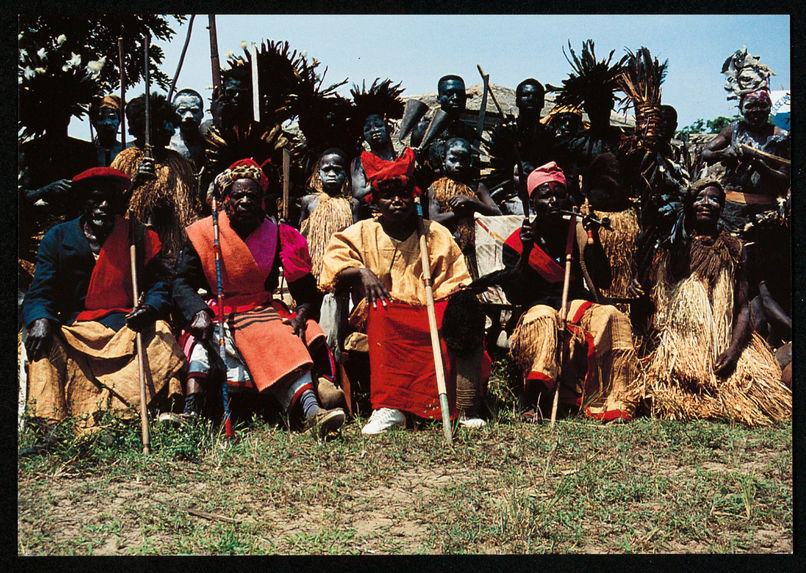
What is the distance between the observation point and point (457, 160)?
645 cm

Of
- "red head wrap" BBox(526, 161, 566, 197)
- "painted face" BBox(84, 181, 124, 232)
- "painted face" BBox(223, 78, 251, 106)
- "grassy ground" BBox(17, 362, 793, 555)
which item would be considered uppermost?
"painted face" BBox(223, 78, 251, 106)

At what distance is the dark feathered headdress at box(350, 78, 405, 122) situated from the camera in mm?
7188

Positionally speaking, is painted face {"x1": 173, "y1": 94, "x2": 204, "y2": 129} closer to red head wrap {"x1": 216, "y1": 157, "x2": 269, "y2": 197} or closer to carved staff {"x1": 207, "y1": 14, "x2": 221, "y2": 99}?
carved staff {"x1": 207, "y1": 14, "x2": 221, "y2": 99}

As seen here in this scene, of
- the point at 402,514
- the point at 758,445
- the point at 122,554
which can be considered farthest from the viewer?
the point at 758,445

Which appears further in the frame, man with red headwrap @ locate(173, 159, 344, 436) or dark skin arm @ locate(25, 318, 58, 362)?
man with red headwrap @ locate(173, 159, 344, 436)

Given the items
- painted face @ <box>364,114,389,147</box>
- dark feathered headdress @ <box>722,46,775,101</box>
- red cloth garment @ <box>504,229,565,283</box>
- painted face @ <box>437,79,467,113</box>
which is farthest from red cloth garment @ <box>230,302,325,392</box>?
Result: dark feathered headdress @ <box>722,46,775,101</box>

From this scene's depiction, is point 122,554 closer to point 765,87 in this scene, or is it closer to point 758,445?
point 758,445

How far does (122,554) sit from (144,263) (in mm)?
2229

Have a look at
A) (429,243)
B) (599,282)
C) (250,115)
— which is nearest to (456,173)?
(429,243)

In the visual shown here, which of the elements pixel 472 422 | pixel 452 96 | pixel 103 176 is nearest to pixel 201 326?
pixel 103 176

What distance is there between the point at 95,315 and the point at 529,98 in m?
4.05

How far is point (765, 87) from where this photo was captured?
19.6 ft

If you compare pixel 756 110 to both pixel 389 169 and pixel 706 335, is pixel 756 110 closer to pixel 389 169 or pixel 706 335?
pixel 706 335

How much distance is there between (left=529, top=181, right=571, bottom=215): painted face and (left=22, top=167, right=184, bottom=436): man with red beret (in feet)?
9.04
